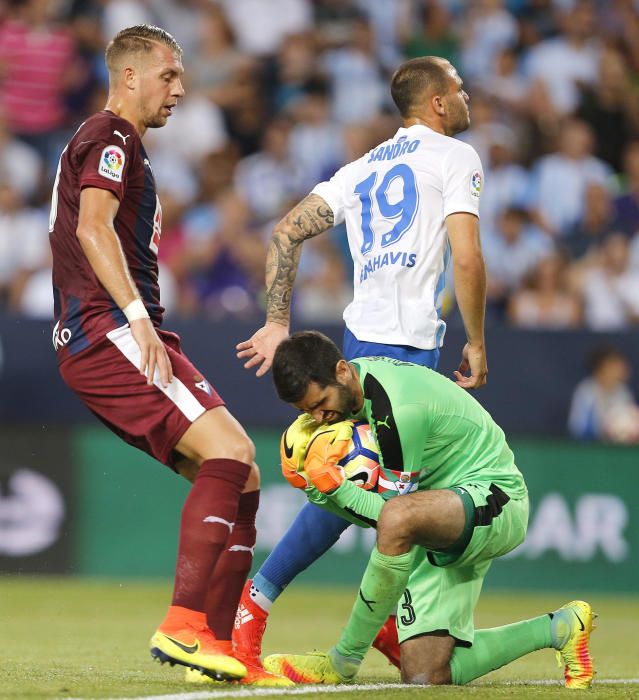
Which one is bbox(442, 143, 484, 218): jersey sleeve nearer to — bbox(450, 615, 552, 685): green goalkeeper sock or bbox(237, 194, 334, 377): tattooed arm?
bbox(237, 194, 334, 377): tattooed arm

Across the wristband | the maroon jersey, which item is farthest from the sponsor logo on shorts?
the wristband

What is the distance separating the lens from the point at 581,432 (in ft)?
34.6

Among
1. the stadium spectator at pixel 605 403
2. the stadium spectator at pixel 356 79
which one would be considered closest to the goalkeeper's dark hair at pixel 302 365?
the stadium spectator at pixel 605 403

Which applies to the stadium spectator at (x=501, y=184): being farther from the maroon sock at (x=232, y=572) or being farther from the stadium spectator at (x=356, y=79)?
the maroon sock at (x=232, y=572)

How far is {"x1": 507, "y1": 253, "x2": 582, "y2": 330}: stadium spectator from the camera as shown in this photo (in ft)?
36.9

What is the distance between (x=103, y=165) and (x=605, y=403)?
6332mm

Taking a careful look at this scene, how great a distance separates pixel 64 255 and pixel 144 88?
27.0 inches

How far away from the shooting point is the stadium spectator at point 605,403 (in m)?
10.5

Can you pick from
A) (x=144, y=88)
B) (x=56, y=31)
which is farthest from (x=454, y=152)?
(x=56, y=31)

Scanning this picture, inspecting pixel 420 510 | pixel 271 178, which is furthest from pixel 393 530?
pixel 271 178

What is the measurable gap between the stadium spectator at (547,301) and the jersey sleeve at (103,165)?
21.5ft

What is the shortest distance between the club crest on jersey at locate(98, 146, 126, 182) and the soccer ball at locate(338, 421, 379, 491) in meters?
1.20

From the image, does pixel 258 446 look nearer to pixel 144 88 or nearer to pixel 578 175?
pixel 578 175

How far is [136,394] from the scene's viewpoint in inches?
197
